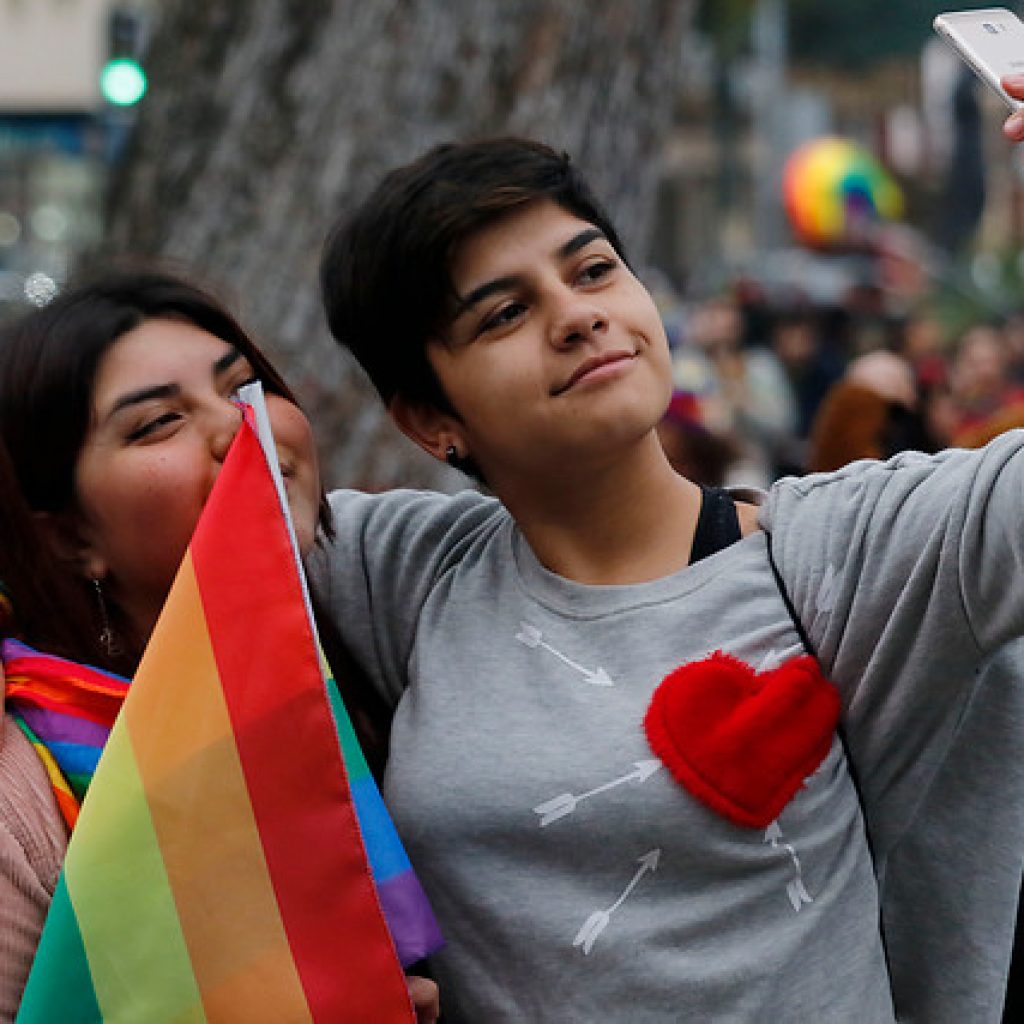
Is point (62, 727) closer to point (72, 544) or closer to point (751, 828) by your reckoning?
point (72, 544)

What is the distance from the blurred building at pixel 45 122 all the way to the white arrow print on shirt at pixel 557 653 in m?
7.46

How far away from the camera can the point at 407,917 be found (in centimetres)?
196

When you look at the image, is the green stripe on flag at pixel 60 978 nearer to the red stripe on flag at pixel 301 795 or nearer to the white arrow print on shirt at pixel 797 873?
the red stripe on flag at pixel 301 795

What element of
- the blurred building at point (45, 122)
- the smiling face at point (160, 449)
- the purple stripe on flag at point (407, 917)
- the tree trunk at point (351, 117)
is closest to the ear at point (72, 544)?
the smiling face at point (160, 449)

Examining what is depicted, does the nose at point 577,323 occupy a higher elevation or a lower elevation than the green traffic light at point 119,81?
lower

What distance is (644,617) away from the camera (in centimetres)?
204

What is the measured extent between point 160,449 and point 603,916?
2.46 feet

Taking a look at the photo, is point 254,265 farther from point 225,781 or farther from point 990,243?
point 990,243

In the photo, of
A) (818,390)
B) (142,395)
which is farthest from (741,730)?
(818,390)

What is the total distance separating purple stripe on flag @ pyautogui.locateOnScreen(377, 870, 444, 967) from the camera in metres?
1.95

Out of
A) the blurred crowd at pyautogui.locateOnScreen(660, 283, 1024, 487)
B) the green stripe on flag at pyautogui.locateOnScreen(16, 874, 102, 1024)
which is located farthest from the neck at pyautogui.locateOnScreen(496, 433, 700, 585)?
the blurred crowd at pyautogui.locateOnScreen(660, 283, 1024, 487)

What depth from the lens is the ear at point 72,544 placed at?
2283 millimetres

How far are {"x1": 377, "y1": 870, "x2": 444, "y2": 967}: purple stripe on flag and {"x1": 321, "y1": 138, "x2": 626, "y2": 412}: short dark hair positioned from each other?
58 centimetres

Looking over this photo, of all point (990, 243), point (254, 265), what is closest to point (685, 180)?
point (990, 243)
